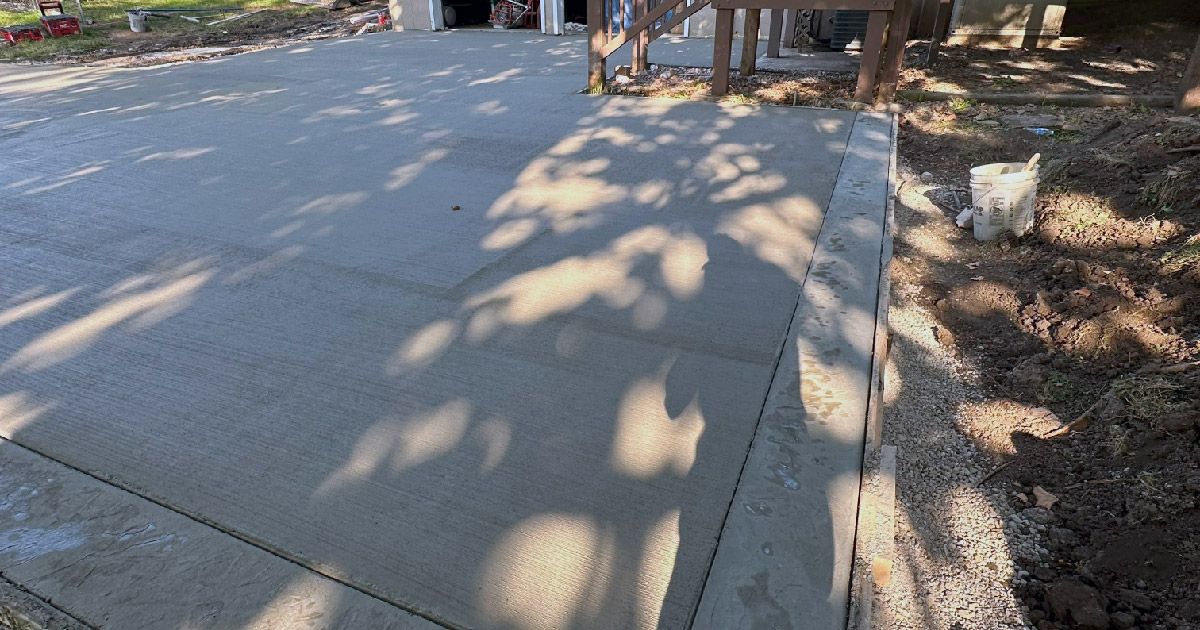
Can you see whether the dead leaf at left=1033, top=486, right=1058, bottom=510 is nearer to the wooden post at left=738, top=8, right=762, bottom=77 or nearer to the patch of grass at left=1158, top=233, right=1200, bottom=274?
the patch of grass at left=1158, top=233, right=1200, bottom=274

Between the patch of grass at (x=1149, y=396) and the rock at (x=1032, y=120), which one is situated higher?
the rock at (x=1032, y=120)

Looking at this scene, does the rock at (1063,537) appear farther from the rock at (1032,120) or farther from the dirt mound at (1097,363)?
the rock at (1032,120)

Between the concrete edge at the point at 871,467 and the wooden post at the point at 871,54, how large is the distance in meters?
3.55

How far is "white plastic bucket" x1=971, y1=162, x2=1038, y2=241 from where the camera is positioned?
140 inches

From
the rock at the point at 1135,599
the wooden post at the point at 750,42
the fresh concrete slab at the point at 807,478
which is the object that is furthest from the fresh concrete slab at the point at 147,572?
the wooden post at the point at 750,42

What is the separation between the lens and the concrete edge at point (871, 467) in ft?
5.41

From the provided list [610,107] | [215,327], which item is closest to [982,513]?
[215,327]

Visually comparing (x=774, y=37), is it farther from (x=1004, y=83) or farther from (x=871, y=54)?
(x=871, y=54)

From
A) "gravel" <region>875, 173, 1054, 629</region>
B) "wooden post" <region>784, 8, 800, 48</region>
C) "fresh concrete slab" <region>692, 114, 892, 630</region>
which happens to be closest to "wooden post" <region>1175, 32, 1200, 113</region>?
"fresh concrete slab" <region>692, 114, 892, 630</region>

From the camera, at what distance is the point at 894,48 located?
639 cm

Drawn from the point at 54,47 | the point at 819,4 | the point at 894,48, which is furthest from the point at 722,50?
the point at 54,47

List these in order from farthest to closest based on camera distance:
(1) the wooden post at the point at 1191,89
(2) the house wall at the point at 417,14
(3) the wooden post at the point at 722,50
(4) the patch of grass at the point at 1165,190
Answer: (2) the house wall at the point at 417,14, (3) the wooden post at the point at 722,50, (1) the wooden post at the point at 1191,89, (4) the patch of grass at the point at 1165,190

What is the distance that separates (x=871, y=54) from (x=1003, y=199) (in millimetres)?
3307

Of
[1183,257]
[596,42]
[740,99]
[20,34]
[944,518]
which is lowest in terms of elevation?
[944,518]
